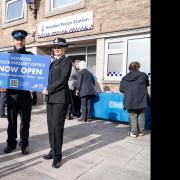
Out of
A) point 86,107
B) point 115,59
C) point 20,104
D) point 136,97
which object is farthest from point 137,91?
point 115,59

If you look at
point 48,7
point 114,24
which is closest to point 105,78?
point 114,24

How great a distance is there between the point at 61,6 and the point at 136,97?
6.11 m

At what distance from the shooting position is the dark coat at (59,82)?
3764 millimetres

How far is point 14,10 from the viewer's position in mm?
12617

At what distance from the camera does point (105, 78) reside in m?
8.91

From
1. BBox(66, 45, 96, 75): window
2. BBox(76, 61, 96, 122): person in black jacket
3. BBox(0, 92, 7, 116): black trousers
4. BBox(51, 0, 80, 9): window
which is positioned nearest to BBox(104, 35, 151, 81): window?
BBox(66, 45, 96, 75): window

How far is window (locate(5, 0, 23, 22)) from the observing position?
1227 centimetres

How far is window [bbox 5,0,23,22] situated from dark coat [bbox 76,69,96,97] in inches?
240

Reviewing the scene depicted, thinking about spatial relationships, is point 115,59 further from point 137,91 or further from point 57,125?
point 57,125

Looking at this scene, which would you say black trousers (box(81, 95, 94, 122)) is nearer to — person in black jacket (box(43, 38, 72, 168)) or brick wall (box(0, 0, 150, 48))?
brick wall (box(0, 0, 150, 48))
